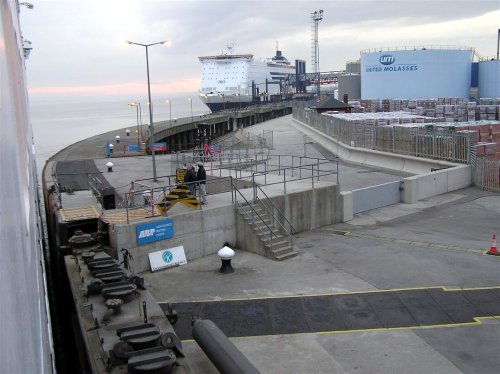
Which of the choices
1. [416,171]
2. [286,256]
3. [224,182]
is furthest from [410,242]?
[416,171]

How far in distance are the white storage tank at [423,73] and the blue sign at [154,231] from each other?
2386 inches

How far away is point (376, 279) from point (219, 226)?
16.1 ft

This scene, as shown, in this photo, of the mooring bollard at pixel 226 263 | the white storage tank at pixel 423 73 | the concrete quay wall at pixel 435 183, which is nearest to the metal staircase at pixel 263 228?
the mooring bollard at pixel 226 263

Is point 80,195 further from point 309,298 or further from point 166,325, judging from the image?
point 166,325

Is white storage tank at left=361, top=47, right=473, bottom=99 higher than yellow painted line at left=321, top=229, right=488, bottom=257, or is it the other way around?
white storage tank at left=361, top=47, right=473, bottom=99

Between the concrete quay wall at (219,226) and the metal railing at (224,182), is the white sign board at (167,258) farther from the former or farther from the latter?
the metal railing at (224,182)

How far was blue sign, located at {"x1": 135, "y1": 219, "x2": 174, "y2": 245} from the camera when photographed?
13.3m

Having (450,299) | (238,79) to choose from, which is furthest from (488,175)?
(238,79)

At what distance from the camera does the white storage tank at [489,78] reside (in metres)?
66.2

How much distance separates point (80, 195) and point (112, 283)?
1135cm

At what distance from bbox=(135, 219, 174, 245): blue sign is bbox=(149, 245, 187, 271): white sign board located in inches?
14.9

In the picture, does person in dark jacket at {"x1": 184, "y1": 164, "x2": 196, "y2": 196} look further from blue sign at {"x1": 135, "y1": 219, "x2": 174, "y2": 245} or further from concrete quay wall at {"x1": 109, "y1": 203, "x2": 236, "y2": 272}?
blue sign at {"x1": 135, "y1": 219, "x2": 174, "y2": 245}

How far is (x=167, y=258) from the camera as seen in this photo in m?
13.8

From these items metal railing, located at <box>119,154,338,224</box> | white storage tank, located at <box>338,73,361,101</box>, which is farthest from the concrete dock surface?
white storage tank, located at <box>338,73,361,101</box>
